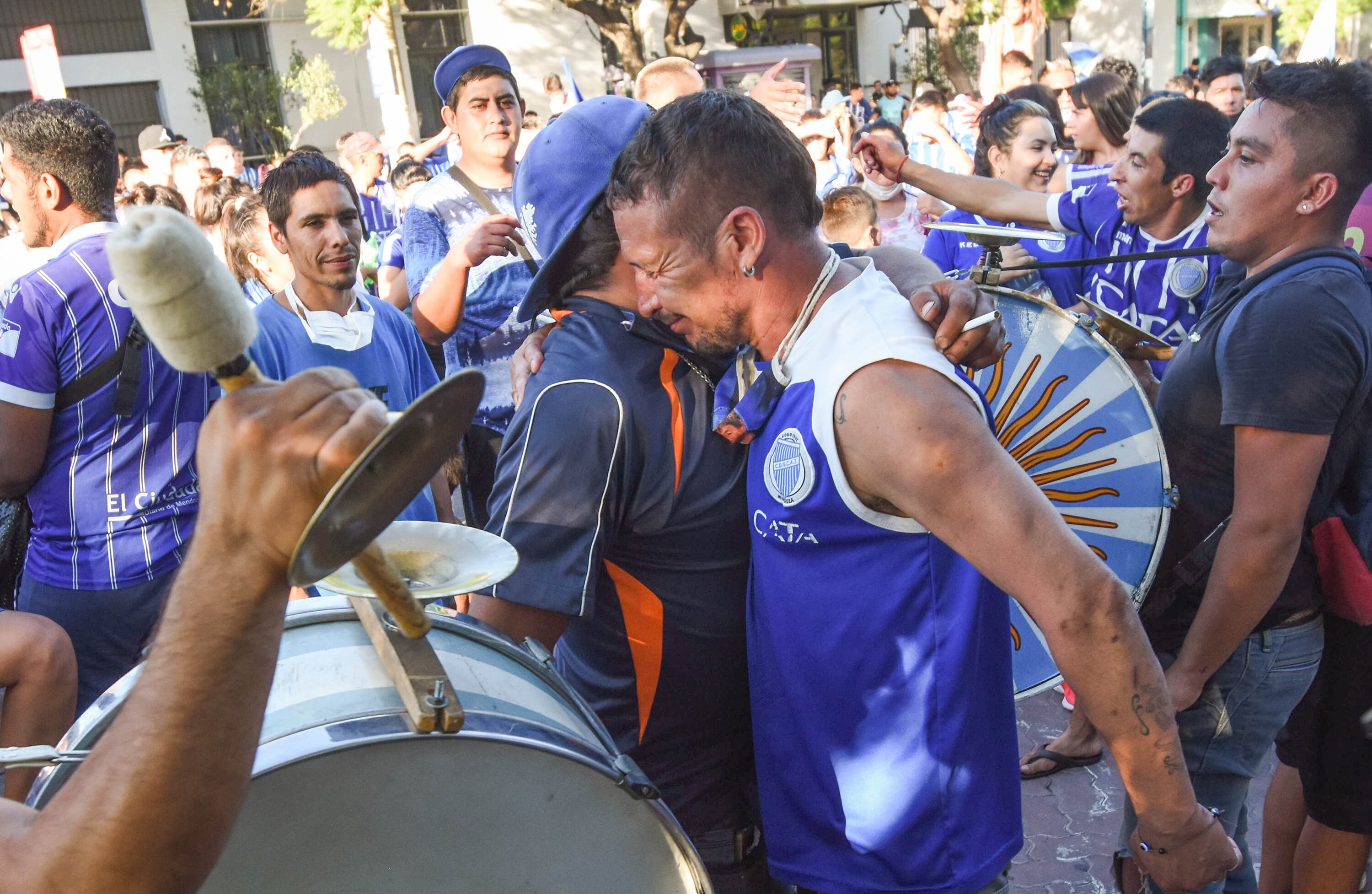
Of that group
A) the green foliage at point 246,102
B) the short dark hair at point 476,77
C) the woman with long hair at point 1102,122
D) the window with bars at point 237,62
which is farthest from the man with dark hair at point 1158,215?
the window with bars at point 237,62

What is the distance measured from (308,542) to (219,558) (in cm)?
11

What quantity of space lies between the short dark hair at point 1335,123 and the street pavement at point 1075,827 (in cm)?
172

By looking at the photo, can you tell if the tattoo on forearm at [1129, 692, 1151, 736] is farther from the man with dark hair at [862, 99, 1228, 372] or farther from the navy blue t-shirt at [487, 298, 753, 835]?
the man with dark hair at [862, 99, 1228, 372]

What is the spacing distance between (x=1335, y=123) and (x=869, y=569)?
1.62m

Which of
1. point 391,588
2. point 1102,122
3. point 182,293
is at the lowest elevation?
point 391,588

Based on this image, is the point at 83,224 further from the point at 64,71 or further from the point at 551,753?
the point at 64,71

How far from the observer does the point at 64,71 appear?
89.7 ft

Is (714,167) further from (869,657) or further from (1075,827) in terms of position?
(1075,827)

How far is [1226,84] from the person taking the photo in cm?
869

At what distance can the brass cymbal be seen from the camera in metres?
0.89

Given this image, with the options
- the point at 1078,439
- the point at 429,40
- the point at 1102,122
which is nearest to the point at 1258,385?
the point at 1078,439

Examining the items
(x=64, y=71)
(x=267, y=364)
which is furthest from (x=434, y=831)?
(x=64, y=71)

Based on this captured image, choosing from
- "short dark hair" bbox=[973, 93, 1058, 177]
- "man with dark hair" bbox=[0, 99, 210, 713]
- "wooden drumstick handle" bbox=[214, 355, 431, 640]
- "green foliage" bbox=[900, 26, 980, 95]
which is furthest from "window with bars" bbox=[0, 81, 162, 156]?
"wooden drumstick handle" bbox=[214, 355, 431, 640]

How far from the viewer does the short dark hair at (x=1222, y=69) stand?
8828mm
